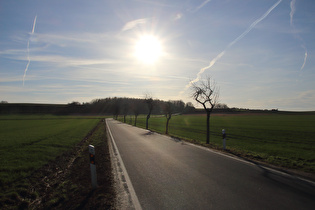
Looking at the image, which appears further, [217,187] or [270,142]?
[270,142]

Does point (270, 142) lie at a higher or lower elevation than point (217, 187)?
lower

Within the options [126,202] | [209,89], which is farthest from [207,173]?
[209,89]

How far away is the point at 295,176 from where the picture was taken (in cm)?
589

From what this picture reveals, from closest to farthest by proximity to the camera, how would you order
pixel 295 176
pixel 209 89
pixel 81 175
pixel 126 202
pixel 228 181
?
pixel 126 202 < pixel 228 181 < pixel 295 176 < pixel 81 175 < pixel 209 89

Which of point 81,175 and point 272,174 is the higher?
point 272,174

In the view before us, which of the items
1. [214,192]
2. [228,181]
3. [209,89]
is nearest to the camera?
[214,192]

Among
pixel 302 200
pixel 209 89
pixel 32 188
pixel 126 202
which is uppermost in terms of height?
pixel 209 89

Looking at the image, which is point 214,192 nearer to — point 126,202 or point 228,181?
point 228,181

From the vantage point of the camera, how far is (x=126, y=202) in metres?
4.27

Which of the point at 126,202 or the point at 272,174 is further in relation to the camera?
the point at 272,174

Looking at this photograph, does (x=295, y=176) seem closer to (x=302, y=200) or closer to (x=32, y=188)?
(x=302, y=200)

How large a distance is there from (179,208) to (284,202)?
89.9 inches

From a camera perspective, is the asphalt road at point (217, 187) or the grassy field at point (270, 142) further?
the grassy field at point (270, 142)

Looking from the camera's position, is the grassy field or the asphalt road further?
the grassy field
